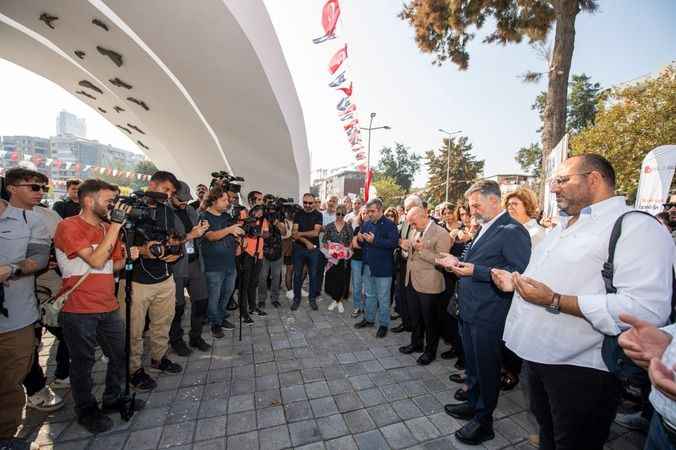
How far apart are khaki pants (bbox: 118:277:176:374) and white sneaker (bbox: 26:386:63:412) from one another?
0.58m

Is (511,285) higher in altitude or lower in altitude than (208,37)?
lower

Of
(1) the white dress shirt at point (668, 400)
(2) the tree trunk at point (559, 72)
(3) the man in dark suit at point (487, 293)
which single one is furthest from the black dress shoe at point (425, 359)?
(2) the tree trunk at point (559, 72)

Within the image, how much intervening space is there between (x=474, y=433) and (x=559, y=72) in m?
8.25

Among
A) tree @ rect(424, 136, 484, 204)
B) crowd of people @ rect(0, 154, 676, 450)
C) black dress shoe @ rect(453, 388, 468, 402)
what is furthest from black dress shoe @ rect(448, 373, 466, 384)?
tree @ rect(424, 136, 484, 204)

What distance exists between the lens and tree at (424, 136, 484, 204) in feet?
139

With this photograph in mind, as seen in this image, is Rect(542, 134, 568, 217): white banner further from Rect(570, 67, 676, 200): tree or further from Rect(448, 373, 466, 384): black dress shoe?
Rect(570, 67, 676, 200): tree

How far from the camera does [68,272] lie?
2.31 m

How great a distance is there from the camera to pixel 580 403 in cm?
158

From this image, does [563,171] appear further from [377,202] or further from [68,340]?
[68,340]

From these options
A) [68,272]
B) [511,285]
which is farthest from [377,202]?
[68,272]

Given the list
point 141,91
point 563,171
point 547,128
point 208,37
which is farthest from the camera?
point 141,91

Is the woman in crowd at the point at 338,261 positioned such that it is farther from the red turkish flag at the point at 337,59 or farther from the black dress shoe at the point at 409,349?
the red turkish flag at the point at 337,59

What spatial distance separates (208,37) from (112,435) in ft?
30.1

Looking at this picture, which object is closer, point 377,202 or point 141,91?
point 377,202
